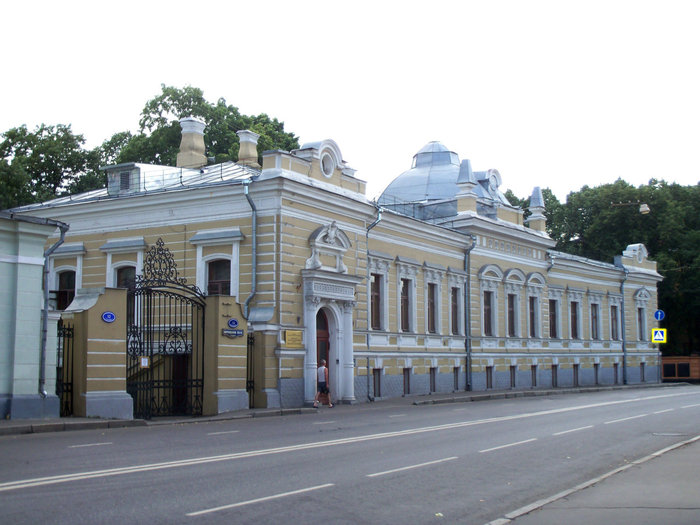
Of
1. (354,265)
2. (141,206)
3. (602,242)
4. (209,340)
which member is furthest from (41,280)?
(602,242)

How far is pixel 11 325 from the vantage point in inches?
725

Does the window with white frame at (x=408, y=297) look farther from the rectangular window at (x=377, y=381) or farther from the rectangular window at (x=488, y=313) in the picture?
the rectangular window at (x=488, y=313)

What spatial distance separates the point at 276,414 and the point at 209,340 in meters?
2.71

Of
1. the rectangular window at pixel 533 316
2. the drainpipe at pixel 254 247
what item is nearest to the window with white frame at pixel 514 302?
the rectangular window at pixel 533 316

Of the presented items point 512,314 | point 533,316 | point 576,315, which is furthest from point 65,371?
point 576,315

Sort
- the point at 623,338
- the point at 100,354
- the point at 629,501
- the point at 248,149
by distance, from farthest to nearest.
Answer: the point at 623,338 → the point at 248,149 → the point at 100,354 → the point at 629,501

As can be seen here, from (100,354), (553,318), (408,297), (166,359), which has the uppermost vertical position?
(408,297)

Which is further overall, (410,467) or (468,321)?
(468,321)

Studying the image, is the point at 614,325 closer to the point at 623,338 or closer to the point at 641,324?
the point at 623,338

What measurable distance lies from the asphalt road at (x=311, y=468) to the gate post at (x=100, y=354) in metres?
1.62

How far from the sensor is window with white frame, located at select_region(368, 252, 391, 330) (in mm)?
30875

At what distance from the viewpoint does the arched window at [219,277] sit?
26.8 m

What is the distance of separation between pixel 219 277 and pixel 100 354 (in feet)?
25.7

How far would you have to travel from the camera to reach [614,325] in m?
53.2
